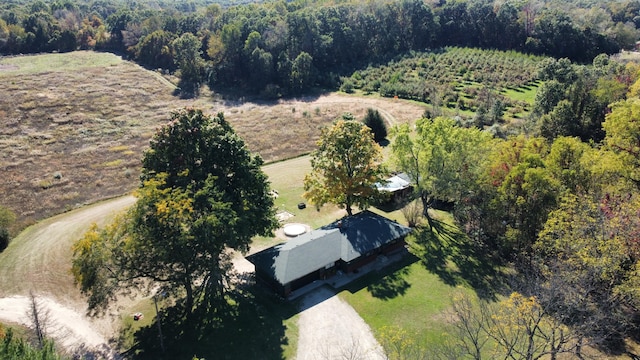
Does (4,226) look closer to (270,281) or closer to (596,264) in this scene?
(270,281)

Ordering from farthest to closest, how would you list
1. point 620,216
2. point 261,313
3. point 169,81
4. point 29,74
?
point 169,81 → point 29,74 → point 261,313 → point 620,216

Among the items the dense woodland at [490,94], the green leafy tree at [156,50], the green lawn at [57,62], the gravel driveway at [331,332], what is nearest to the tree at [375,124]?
the dense woodland at [490,94]

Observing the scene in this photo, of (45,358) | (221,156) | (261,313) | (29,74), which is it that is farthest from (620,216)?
(29,74)

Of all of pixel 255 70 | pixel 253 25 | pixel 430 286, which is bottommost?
pixel 430 286

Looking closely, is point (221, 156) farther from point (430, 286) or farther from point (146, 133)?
point (146, 133)

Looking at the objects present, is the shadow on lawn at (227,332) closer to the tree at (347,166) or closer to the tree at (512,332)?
the tree at (512,332)
